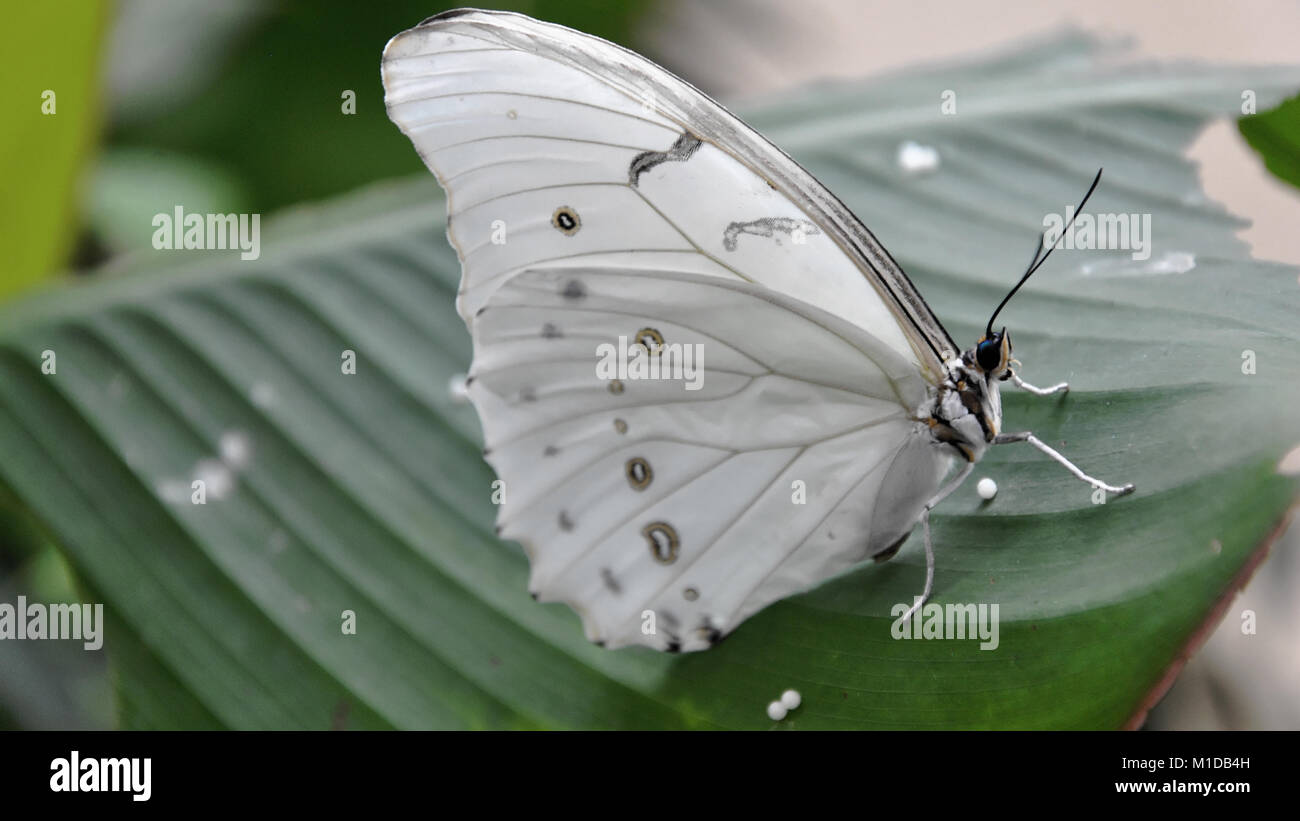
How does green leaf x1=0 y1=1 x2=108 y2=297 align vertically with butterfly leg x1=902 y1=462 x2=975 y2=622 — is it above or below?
above

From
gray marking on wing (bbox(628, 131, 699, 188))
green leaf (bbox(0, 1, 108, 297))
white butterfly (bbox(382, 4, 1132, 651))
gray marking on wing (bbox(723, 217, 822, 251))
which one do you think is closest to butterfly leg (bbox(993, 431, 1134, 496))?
white butterfly (bbox(382, 4, 1132, 651))

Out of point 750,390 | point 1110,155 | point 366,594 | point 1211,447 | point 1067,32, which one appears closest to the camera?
point 1211,447

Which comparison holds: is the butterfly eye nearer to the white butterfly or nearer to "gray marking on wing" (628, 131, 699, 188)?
the white butterfly

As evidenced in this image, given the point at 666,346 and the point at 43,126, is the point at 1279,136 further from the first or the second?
the point at 43,126

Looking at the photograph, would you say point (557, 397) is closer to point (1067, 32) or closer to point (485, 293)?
point (485, 293)

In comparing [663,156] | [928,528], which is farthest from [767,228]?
[928,528]

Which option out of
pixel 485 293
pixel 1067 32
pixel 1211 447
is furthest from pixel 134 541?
pixel 1067 32

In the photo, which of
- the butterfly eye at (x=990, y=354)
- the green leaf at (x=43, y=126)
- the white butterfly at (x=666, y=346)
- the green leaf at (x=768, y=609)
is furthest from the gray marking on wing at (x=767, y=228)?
the green leaf at (x=43, y=126)
